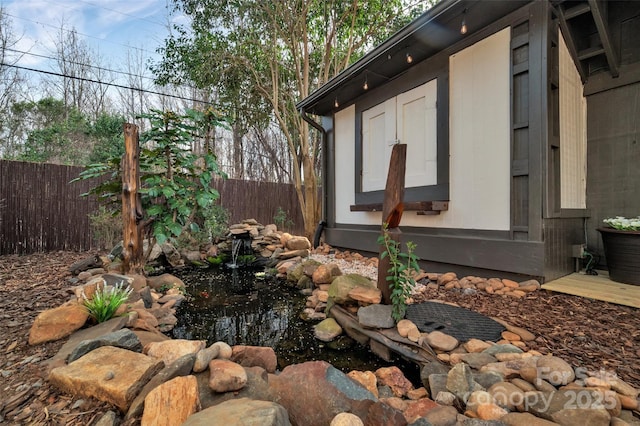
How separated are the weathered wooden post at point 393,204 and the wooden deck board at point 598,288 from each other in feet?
4.67

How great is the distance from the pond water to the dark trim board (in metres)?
1.50

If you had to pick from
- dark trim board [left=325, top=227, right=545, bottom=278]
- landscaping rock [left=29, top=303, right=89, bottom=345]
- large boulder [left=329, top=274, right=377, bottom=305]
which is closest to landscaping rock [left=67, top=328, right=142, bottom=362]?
landscaping rock [left=29, top=303, right=89, bottom=345]

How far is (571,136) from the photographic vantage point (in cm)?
292

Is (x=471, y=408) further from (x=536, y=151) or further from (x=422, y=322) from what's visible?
(x=536, y=151)

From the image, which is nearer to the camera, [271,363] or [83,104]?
[271,363]

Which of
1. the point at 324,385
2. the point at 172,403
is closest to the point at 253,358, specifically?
the point at 324,385

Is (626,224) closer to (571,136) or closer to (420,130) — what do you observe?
(571,136)

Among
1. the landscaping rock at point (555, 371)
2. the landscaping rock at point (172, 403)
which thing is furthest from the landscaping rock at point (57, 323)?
the landscaping rock at point (555, 371)

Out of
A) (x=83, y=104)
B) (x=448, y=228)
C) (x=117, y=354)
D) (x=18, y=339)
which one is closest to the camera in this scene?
(x=117, y=354)

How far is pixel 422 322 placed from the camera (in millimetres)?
2117

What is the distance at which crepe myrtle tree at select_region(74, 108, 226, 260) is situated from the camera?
124 inches

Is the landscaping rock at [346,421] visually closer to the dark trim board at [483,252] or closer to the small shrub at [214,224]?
the dark trim board at [483,252]

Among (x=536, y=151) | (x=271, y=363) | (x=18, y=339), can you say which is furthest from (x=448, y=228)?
(x=18, y=339)

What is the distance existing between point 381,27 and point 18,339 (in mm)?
7643
